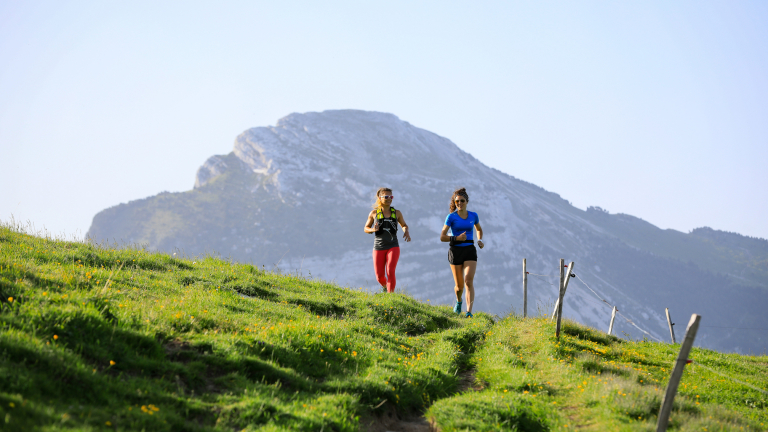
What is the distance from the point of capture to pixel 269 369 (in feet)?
19.1

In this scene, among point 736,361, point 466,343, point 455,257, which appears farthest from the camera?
point 455,257

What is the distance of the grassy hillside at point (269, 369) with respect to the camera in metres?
4.43

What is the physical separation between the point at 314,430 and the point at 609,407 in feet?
12.0

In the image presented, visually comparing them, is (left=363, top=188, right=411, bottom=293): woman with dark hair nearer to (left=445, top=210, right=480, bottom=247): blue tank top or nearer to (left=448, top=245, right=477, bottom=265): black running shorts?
(left=445, top=210, right=480, bottom=247): blue tank top

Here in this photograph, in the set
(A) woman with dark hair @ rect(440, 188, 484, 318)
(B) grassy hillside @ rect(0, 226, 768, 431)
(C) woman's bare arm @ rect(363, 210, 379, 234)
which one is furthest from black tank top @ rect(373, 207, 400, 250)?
(B) grassy hillside @ rect(0, 226, 768, 431)

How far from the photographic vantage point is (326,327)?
309 inches

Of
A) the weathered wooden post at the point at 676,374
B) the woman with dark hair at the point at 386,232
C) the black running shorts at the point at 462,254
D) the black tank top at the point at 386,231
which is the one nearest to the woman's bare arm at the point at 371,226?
the woman with dark hair at the point at 386,232

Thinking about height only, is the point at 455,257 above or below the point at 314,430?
above

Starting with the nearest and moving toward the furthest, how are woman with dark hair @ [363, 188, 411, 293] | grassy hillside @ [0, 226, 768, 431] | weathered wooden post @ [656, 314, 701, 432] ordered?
grassy hillside @ [0, 226, 768, 431] → weathered wooden post @ [656, 314, 701, 432] → woman with dark hair @ [363, 188, 411, 293]

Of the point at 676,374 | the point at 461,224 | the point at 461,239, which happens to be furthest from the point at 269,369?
the point at 461,224

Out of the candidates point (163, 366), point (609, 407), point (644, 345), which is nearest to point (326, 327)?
point (163, 366)

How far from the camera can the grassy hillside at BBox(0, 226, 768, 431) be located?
4.43 metres

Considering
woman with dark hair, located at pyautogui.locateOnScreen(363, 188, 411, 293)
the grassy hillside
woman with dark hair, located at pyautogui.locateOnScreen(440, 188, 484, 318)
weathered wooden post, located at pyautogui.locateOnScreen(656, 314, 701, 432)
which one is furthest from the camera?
woman with dark hair, located at pyautogui.locateOnScreen(363, 188, 411, 293)

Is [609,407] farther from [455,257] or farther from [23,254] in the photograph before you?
[23,254]
